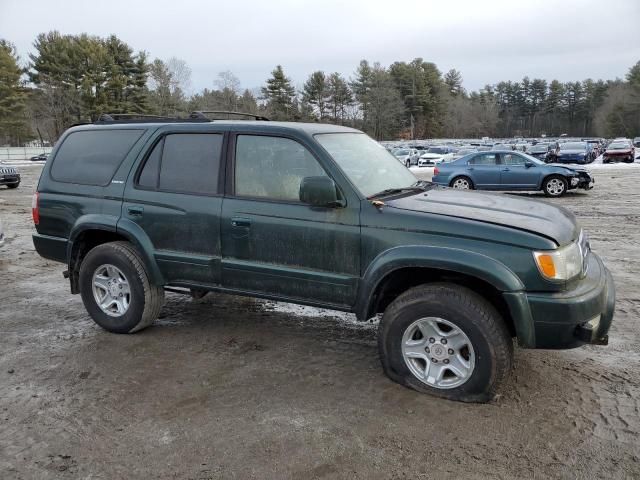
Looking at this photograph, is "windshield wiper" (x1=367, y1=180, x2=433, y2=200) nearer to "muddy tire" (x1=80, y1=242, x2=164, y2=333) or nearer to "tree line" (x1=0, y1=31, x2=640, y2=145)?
"muddy tire" (x1=80, y1=242, x2=164, y2=333)

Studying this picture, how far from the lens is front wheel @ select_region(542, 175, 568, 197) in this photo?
51.4ft

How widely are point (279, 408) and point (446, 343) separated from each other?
1192 millimetres

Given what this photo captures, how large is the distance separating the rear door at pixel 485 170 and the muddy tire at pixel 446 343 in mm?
13565

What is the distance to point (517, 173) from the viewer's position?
16.0m

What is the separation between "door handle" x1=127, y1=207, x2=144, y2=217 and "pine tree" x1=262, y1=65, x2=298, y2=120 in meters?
71.2

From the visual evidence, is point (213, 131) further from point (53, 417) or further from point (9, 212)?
point (9, 212)

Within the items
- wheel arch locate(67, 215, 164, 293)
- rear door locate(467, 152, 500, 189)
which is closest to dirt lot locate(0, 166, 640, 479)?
wheel arch locate(67, 215, 164, 293)

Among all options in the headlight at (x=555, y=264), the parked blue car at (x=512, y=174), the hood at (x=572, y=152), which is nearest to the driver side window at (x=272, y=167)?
the headlight at (x=555, y=264)

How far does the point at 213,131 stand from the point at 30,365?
2.41m

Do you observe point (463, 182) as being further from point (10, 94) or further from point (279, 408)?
point (10, 94)

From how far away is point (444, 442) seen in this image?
3068mm

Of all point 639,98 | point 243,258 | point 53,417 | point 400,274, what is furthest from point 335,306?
point 639,98

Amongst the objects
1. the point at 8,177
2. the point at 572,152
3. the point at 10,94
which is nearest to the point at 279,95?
the point at 10,94

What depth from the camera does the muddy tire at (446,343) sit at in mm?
3367
